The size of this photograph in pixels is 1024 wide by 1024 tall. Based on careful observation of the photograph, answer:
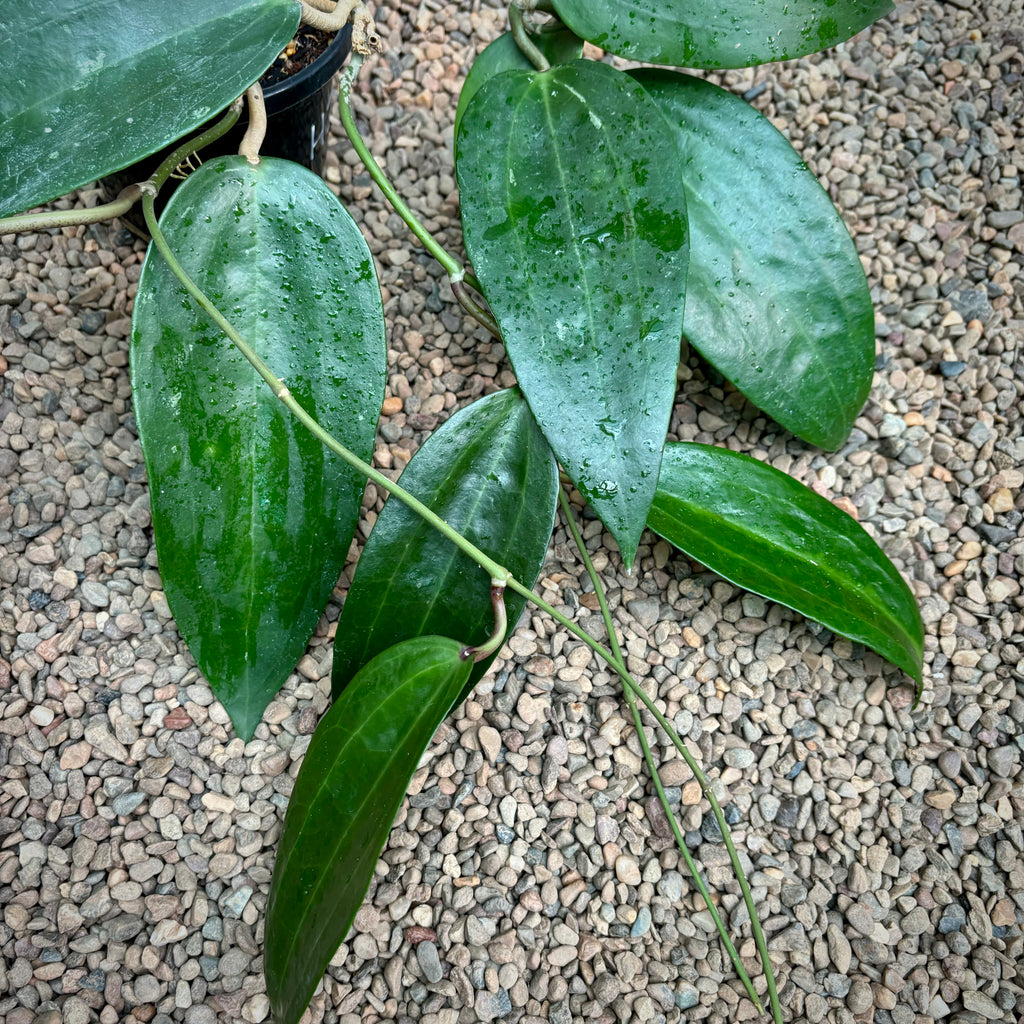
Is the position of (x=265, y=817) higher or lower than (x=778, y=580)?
lower

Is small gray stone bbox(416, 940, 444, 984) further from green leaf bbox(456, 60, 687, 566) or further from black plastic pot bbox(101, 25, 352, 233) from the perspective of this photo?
black plastic pot bbox(101, 25, 352, 233)

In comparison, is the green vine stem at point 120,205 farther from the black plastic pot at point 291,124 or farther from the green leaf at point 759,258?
the green leaf at point 759,258

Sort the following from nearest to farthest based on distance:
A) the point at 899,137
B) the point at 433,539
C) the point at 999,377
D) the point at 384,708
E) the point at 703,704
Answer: the point at 384,708 < the point at 433,539 < the point at 703,704 < the point at 999,377 < the point at 899,137

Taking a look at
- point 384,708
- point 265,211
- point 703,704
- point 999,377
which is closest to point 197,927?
point 384,708

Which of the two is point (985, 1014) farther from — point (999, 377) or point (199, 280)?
point (199, 280)

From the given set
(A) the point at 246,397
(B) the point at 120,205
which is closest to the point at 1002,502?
(A) the point at 246,397

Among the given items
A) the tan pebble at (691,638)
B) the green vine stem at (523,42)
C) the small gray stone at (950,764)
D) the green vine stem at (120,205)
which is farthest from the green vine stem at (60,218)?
the small gray stone at (950,764)

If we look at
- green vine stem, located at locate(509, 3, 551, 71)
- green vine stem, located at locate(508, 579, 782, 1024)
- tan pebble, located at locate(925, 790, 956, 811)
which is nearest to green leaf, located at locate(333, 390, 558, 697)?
green vine stem, located at locate(508, 579, 782, 1024)
